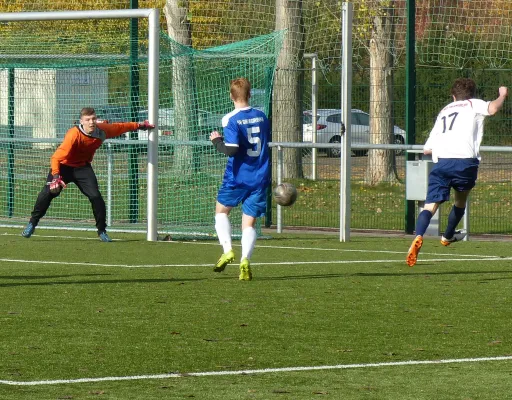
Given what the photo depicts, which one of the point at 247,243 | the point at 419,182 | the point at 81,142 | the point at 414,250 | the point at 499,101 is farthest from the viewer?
the point at 419,182

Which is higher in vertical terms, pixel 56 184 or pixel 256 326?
pixel 56 184

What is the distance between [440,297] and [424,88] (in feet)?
26.6

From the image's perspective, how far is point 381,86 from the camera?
17953mm

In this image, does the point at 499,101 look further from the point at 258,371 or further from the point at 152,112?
the point at 258,371

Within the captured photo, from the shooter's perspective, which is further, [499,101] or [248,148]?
[499,101]

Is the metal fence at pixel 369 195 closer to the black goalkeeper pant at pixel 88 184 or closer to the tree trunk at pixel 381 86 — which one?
the tree trunk at pixel 381 86

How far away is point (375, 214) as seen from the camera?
63.7 ft

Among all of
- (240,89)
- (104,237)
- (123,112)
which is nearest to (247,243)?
(240,89)

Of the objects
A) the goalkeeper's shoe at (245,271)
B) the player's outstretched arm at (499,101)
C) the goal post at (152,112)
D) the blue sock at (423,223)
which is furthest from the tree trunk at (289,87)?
the goalkeeper's shoe at (245,271)

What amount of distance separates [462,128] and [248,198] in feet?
7.72

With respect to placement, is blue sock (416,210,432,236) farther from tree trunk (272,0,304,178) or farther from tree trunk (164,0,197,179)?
tree trunk (272,0,304,178)

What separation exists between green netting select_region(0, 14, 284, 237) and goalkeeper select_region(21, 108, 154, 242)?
1041mm

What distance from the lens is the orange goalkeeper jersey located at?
610 inches

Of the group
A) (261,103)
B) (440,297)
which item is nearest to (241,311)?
(440,297)
